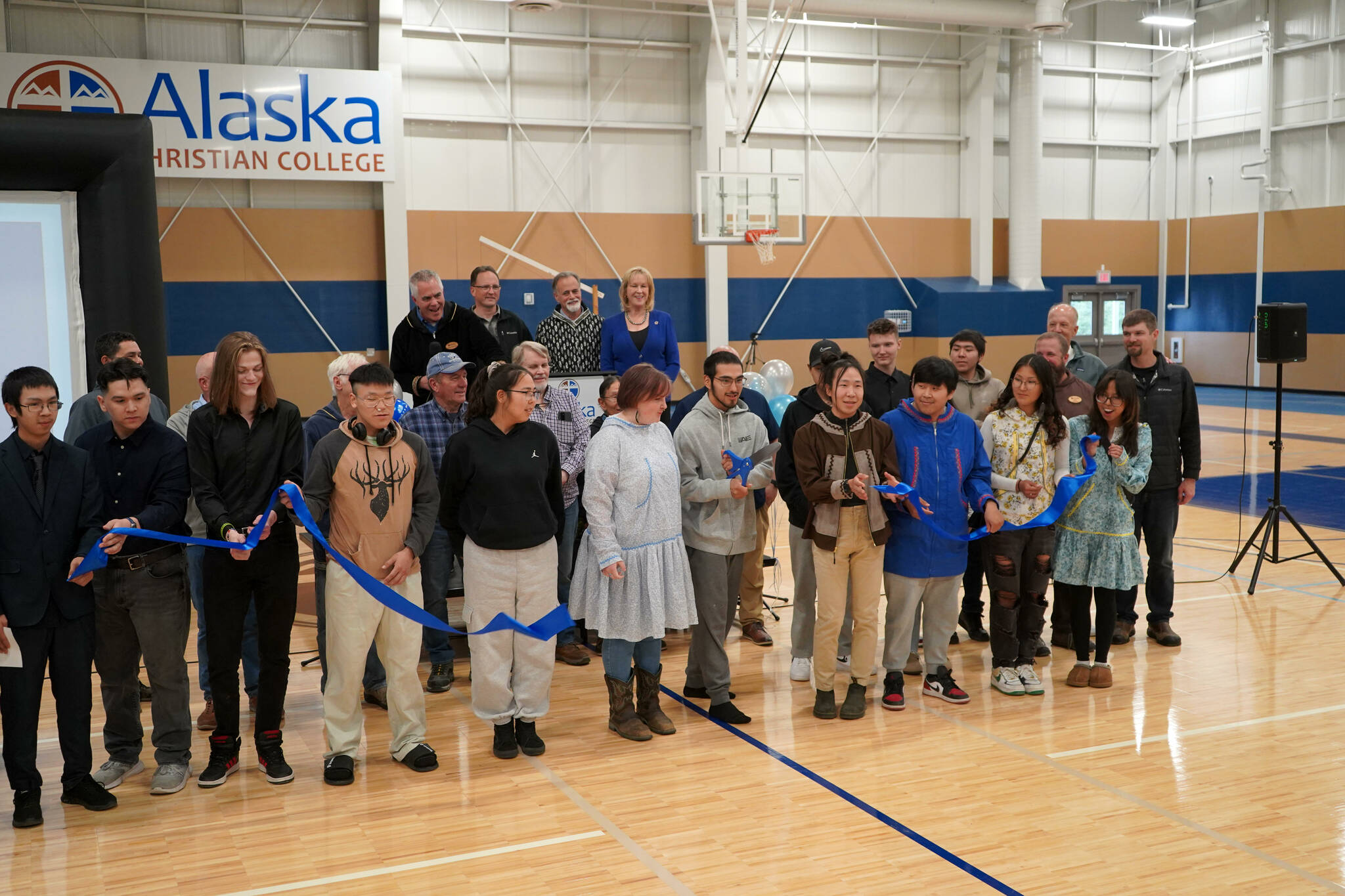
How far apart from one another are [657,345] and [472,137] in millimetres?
9986

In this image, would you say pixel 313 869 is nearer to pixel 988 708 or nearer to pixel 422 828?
pixel 422 828

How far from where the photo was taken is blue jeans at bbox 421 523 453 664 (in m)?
5.62

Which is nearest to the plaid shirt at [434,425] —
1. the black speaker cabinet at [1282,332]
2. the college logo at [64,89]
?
the black speaker cabinet at [1282,332]

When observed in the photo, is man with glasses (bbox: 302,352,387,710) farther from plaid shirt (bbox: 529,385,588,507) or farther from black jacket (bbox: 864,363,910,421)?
black jacket (bbox: 864,363,910,421)

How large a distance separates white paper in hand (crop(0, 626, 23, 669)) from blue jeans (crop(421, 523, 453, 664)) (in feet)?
6.66

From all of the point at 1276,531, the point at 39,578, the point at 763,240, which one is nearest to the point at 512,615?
the point at 39,578

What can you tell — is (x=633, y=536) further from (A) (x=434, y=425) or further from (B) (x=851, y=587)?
(A) (x=434, y=425)

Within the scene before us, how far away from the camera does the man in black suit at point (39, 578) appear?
3.84 m

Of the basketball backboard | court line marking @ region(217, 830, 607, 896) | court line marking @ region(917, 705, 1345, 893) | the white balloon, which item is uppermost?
the basketball backboard

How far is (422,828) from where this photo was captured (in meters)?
3.89

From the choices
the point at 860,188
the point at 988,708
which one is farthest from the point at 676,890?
the point at 860,188

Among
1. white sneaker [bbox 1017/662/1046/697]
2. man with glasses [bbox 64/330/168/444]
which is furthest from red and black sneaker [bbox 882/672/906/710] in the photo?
man with glasses [bbox 64/330/168/444]

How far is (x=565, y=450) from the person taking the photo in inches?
227

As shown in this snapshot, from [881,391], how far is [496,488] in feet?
7.76
